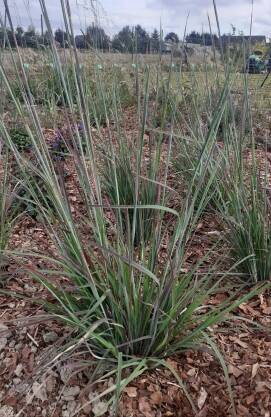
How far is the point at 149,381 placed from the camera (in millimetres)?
1293

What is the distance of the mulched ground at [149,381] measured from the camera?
1228 millimetres

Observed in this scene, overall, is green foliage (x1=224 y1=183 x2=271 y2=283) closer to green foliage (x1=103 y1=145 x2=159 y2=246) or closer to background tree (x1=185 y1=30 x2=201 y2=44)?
green foliage (x1=103 y1=145 x2=159 y2=246)

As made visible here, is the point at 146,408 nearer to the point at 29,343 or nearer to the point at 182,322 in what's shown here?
the point at 182,322

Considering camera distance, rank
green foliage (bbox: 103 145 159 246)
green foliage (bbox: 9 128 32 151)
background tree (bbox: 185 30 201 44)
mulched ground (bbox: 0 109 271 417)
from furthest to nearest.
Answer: green foliage (bbox: 9 128 32 151) → background tree (bbox: 185 30 201 44) → green foliage (bbox: 103 145 159 246) → mulched ground (bbox: 0 109 271 417)

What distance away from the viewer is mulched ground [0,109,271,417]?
123cm

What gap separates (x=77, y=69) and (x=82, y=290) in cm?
67

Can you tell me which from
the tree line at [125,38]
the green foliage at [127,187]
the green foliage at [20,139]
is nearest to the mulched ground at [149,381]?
the green foliage at [127,187]

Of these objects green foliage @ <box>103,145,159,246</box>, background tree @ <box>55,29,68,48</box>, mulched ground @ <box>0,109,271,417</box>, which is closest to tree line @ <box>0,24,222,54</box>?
background tree @ <box>55,29,68,48</box>

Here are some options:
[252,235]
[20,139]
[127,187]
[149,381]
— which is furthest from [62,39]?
[20,139]

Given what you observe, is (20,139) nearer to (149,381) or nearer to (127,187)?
(127,187)

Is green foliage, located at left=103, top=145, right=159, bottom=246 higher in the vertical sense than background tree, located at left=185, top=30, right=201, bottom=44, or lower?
lower

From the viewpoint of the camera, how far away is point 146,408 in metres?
1.23

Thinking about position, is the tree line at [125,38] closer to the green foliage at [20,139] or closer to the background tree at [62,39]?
the background tree at [62,39]

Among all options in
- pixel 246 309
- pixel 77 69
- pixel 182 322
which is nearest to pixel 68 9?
pixel 77 69
